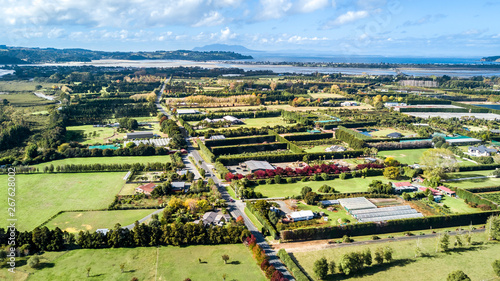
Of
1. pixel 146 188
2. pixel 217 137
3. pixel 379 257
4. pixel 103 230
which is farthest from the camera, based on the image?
pixel 217 137

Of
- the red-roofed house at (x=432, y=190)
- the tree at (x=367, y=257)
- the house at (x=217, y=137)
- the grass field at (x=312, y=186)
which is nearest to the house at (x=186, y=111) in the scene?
the house at (x=217, y=137)

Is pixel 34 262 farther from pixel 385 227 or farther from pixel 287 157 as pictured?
pixel 287 157

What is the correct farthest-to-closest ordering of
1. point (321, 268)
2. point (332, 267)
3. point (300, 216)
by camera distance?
point (300, 216), point (332, 267), point (321, 268)

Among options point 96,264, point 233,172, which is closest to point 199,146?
point 233,172

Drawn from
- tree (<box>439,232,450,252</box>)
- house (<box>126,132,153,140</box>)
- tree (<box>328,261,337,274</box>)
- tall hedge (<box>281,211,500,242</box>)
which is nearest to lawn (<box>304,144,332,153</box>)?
tall hedge (<box>281,211,500,242</box>)

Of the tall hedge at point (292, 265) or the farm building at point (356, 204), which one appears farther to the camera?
the farm building at point (356, 204)

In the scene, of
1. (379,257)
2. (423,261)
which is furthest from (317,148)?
(379,257)

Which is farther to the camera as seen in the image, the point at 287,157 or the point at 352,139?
the point at 352,139

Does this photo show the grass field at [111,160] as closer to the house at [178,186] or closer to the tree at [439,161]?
the house at [178,186]

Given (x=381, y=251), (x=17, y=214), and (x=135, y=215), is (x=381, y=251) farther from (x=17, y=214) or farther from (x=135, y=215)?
(x=17, y=214)
